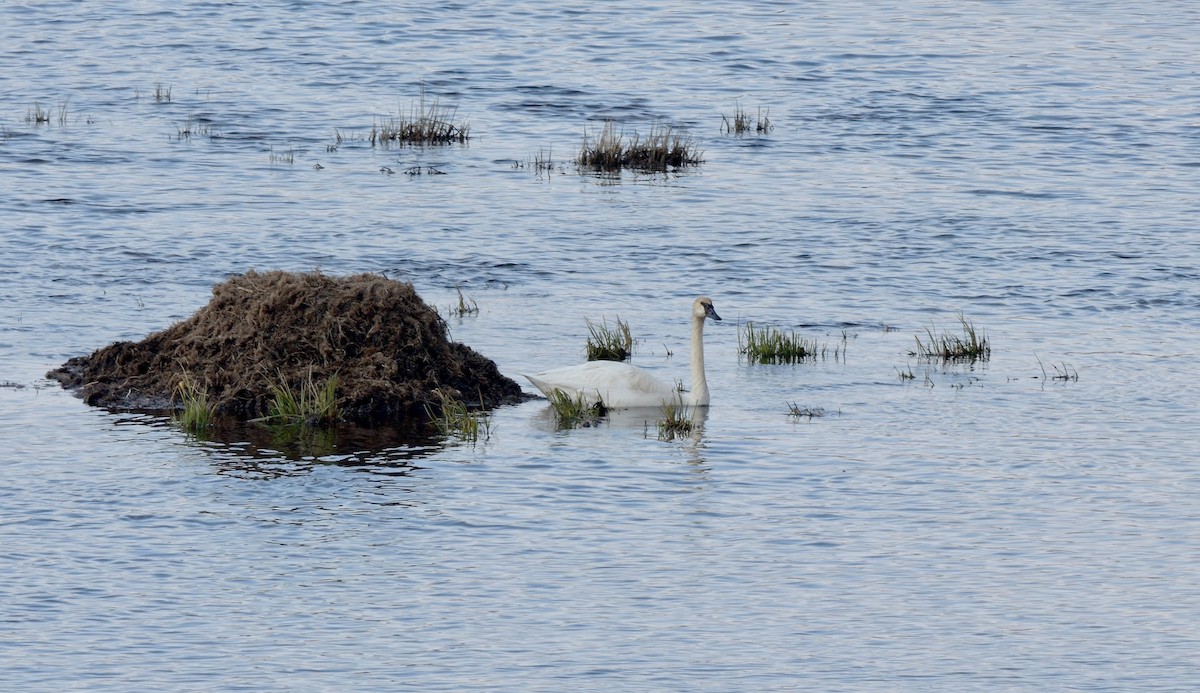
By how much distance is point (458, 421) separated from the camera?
1429 cm

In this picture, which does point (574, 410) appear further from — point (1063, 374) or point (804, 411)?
point (1063, 374)

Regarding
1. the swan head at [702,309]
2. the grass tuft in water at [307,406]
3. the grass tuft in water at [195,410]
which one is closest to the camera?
the grass tuft in water at [195,410]

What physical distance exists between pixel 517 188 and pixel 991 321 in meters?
9.77

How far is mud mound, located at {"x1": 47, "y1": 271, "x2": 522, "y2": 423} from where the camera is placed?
48.5ft

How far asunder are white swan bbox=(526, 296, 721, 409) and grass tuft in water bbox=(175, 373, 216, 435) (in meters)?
2.61

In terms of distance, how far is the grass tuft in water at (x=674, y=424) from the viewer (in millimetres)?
14312

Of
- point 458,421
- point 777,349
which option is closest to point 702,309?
point 777,349

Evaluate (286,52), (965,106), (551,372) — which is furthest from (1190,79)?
(551,372)

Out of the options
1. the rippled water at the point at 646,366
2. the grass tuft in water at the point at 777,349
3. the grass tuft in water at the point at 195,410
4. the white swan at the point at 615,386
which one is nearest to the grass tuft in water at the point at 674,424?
the rippled water at the point at 646,366

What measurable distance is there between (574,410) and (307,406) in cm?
209

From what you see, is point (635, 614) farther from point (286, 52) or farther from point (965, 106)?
point (286, 52)

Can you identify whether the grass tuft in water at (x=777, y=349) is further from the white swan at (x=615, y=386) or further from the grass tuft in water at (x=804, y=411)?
the white swan at (x=615, y=386)

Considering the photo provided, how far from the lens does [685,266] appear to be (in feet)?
74.2

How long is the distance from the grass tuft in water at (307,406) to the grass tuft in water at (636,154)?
1591 cm
